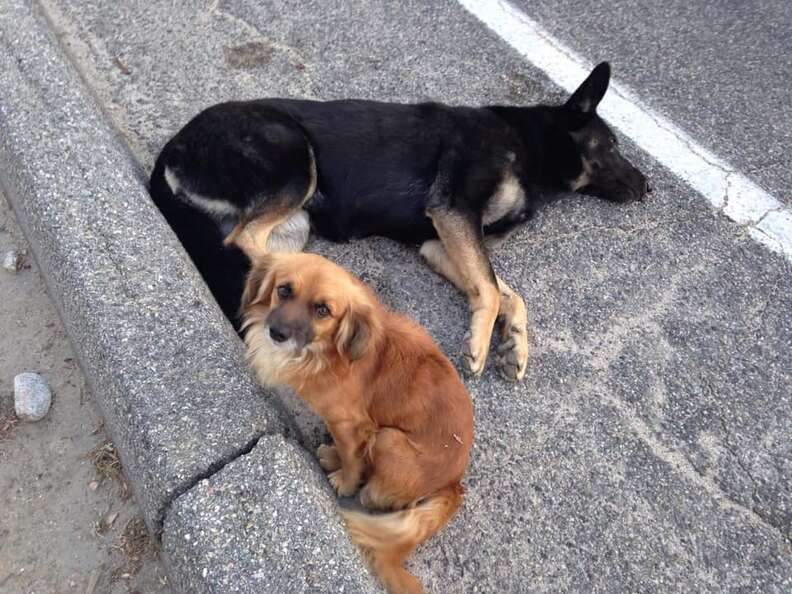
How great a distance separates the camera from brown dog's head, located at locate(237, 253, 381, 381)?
2.13 metres

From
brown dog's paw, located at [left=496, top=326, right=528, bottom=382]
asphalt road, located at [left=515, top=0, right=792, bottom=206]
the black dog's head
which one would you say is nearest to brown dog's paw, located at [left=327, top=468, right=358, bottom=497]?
brown dog's paw, located at [left=496, top=326, right=528, bottom=382]

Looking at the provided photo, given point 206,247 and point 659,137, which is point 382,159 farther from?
point 659,137

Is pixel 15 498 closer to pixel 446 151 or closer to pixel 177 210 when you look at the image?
pixel 177 210

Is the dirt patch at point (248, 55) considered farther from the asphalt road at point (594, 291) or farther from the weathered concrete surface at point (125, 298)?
the weathered concrete surface at point (125, 298)

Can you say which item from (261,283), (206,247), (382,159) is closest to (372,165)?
(382,159)

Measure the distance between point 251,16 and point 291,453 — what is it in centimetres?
357

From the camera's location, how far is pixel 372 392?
228cm

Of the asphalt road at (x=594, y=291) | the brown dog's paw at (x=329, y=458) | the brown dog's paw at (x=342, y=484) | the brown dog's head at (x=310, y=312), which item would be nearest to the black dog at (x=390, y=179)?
the asphalt road at (x=594, y=291)

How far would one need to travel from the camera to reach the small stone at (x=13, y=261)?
312cm

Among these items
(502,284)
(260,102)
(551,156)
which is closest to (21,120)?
(260,102)

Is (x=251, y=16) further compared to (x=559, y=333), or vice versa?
(x=251, y=16)

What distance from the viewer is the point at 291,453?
7.17ft

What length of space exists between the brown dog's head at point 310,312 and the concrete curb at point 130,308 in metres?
0.27

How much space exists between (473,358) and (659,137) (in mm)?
2204
